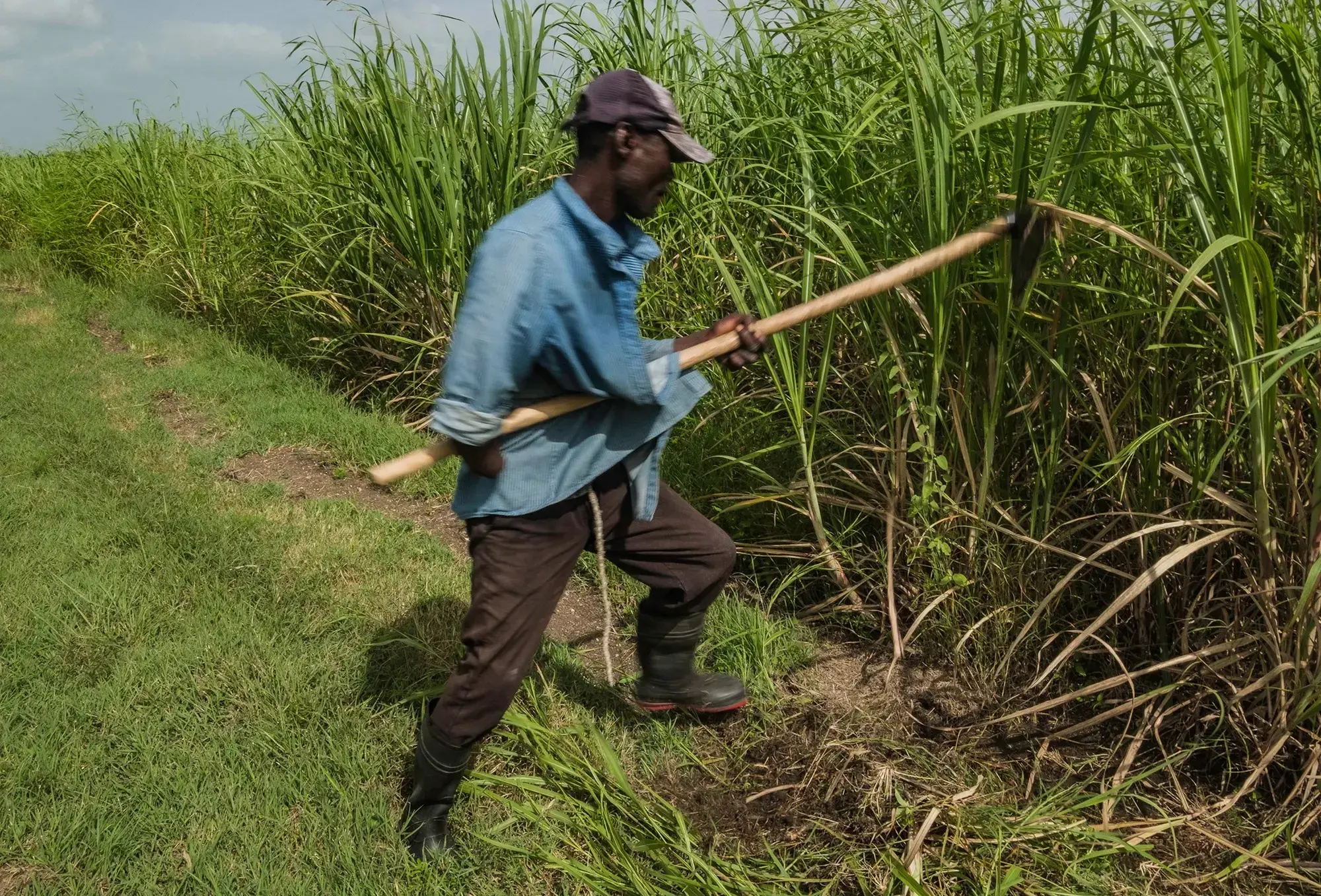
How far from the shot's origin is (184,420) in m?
5.35

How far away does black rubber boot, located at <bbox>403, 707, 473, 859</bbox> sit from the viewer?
2270 millimetres

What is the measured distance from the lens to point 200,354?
648 centimetres

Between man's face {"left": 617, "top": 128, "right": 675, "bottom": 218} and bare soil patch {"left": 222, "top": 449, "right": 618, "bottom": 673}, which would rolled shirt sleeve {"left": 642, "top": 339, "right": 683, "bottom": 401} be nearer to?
man's face {"left": 617, "top": 128, "right": 675, "bottom": 218}

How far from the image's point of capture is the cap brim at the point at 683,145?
6.59 ft

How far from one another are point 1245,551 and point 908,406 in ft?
2.84

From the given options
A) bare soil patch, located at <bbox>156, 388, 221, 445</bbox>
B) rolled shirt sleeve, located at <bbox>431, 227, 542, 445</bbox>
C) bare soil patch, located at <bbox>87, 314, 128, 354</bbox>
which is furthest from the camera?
bare soil patch, located at <bbox>87, 314, 128, 354</bbox>

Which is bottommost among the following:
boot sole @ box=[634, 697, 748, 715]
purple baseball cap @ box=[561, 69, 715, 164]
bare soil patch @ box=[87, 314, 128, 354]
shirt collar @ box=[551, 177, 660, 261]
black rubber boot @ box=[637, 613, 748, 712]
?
boot sole @ box=[634, 697, 748, 715]

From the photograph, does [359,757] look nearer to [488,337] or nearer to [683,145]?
[488,337]

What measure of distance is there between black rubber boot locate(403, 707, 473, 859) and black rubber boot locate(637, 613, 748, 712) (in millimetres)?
541

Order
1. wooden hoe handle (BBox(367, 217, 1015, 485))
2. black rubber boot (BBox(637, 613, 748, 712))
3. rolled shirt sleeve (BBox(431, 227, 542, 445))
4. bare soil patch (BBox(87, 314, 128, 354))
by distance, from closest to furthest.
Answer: rolled shirt sleeve (BBox(431, 227, 542, 445)) < wooden hoe handle (BBox(367, 217, 1015, 485)) < black rubber boot (BBox(637, 613, 748, 712)) < bare soil patch (BBox(87, 314, 128, 354))

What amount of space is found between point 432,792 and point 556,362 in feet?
3.34

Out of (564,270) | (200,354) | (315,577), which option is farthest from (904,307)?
(200,354)

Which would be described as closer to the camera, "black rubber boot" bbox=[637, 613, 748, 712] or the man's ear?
the man's ear

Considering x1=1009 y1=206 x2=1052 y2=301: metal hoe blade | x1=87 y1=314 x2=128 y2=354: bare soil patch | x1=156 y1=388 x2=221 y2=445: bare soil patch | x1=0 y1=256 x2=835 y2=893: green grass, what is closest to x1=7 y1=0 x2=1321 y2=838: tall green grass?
x1=1009 y1=206 x2=1052 y2=301: metal hoe blade
